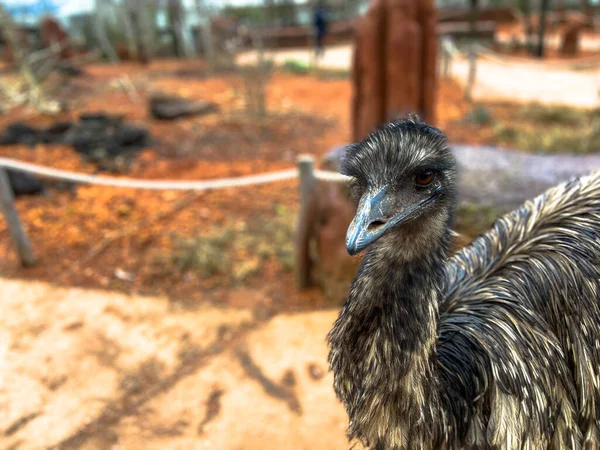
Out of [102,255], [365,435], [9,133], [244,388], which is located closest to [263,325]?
[244,388]

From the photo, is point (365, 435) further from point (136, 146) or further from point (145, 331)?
point (136, 146)

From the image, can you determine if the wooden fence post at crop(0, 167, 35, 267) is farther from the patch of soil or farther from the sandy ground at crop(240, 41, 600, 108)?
the sandy ground at crop(240, 41, 600, 108)

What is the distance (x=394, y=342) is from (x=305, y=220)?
2.88 metres

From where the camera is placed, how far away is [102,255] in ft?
16.7

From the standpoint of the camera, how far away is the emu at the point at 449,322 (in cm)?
146

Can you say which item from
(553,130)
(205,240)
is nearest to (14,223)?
(205,240)

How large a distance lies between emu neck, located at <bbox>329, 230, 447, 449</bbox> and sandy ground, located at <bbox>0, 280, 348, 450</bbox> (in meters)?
1.64

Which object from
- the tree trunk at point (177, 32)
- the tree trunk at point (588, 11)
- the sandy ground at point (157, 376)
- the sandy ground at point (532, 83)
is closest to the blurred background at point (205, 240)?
the sandy ground at point (157, 376)

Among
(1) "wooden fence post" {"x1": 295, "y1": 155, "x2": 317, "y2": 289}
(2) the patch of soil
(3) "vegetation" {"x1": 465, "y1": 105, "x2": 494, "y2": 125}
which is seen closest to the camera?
(1) "wooden fence post" {"x1": 295, "y1": 155, "x2": 317, "y2": 289}

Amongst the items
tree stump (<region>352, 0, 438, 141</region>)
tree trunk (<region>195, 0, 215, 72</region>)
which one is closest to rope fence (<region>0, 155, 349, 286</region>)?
tree stump (<region>352, 0, 438, 141</region>)

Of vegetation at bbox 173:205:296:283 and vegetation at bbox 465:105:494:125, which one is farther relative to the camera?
vegetation at bbox 465:105:494:125

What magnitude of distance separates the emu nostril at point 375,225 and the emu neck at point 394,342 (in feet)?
0.30

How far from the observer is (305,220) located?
169 inches

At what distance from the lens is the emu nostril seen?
140 centimetres
